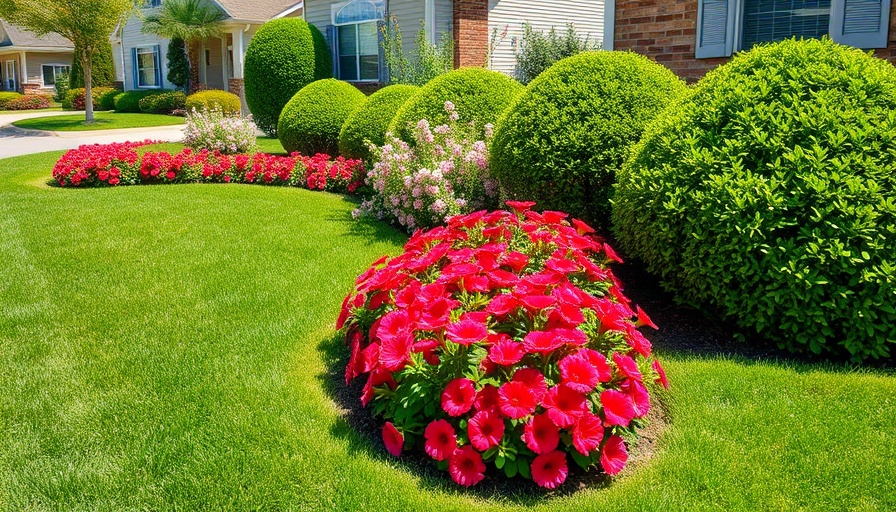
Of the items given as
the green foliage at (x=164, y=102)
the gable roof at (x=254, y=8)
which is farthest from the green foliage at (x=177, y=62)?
the gable roof at (x=254, y=8)

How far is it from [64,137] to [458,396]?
21.5 m

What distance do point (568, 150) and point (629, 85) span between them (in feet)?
2.42

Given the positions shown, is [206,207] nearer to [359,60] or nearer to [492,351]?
[492,351]

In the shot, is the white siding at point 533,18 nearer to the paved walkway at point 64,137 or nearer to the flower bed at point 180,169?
the flower bed at point 180,169

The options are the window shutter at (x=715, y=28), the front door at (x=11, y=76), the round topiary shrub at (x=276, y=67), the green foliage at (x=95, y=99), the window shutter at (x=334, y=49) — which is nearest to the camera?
the window shutter at (x=715, y=28)

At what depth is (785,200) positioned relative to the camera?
3828 mm

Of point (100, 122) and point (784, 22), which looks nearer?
point (784, 22)

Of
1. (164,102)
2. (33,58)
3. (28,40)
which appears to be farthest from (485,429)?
(33,58)

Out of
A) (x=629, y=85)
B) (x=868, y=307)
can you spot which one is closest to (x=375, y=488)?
(x=868, y=307)

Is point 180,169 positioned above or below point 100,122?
below

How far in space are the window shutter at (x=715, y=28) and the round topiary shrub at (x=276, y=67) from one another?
10927 mm

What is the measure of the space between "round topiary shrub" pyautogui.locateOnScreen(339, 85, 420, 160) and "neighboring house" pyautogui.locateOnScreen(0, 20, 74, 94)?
3884cm

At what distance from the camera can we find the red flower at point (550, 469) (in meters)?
2.82

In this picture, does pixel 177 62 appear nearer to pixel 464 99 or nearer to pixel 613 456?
pixel 464 99
